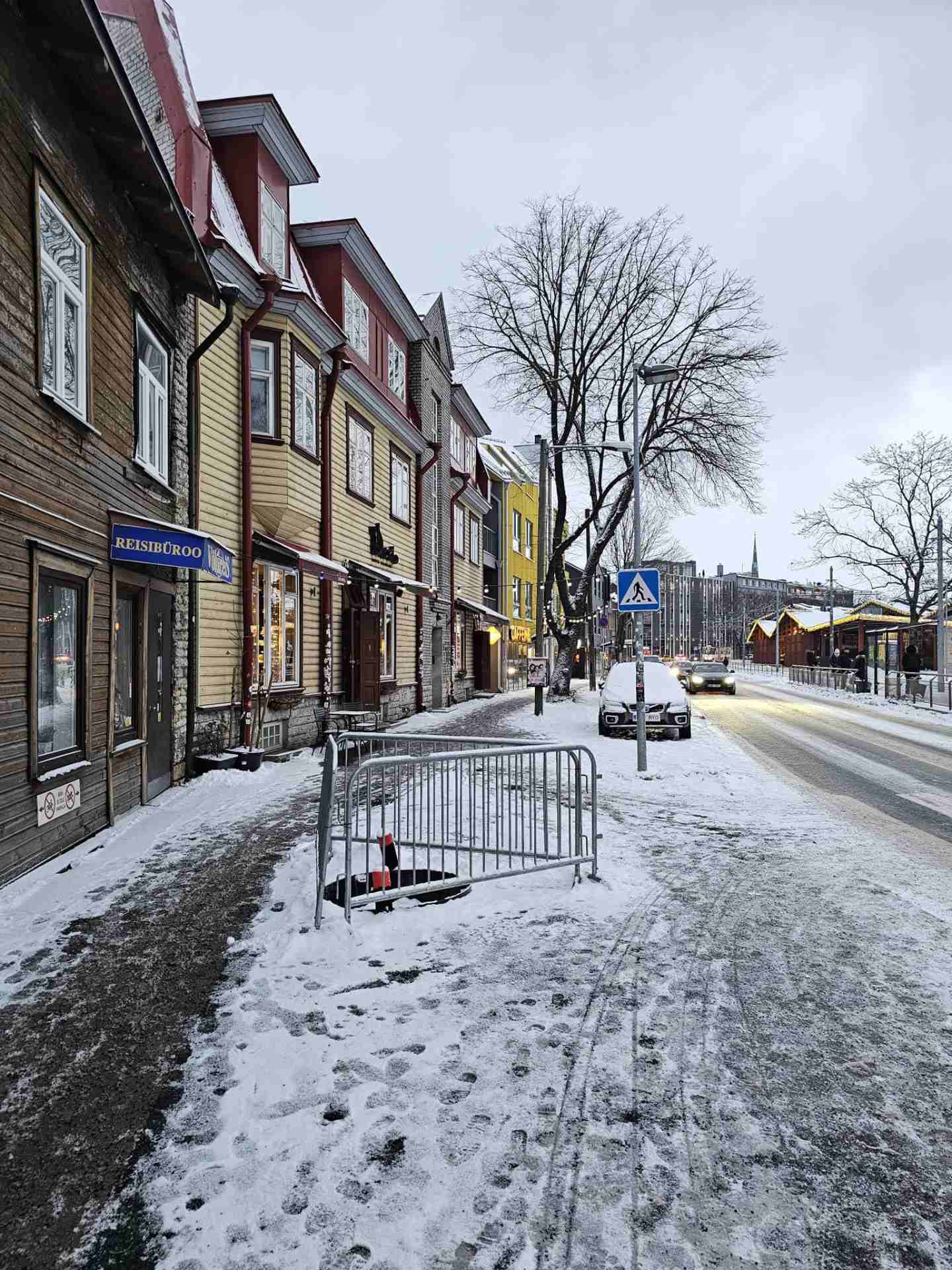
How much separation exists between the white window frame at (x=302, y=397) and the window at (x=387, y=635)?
16.5 ft

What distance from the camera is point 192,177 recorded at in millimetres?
11383

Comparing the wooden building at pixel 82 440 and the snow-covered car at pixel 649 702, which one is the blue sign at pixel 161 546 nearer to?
the wooden building at pixel 82 440

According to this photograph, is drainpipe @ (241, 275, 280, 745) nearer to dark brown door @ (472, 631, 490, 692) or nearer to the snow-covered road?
the snow-covered road

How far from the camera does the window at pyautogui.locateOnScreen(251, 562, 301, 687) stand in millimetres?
13380

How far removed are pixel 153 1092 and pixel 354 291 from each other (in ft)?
55.9

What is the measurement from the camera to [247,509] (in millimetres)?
12859

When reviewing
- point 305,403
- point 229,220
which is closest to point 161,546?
point 305,403

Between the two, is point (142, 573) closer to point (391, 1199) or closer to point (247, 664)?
point (247, 664)

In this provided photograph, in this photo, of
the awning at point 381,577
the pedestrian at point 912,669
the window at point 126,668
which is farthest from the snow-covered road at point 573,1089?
the pedestrian at point 912,669

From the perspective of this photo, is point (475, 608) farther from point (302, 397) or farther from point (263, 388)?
point (263, 388)

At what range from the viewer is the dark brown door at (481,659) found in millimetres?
33156

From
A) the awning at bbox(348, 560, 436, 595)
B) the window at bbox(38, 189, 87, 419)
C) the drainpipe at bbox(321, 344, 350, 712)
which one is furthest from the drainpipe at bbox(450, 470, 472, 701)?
the window at bbox(38, 189, 87, 419)

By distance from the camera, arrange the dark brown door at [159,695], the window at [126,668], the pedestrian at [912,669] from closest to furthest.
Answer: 1. the window at [126,668]
2. the dark brown door at [159,695]
3. the pedestrian at [912,669]

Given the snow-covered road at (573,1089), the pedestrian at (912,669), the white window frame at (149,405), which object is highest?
the white window frame at (149,405)
